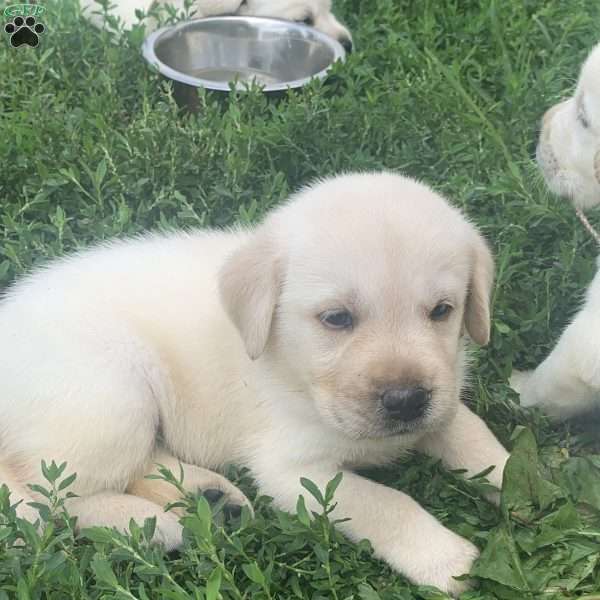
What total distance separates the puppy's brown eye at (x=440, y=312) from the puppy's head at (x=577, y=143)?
5.03 feet

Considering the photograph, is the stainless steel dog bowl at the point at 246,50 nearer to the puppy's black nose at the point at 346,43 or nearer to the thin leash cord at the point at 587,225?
the puppy's black nose at the point at 346,43

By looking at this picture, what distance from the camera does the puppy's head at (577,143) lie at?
459 cm

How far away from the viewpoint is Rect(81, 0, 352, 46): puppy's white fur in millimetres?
6578

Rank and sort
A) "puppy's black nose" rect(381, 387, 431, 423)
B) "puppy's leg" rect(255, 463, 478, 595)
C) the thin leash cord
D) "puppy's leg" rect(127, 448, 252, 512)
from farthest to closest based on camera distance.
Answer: the thin leash cord
"puppy's leg" rect(127, 448, 252, 512)
"puppy's leg" rect(255, 463, 478, 595)
"puppy's black nose" rect(381, 387, 431, 423)

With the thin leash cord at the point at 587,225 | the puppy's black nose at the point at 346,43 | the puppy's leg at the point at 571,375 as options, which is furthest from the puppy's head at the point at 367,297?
the puppy's black nose at the point at 346,43

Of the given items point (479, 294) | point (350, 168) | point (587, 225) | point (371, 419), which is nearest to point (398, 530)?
point (371, 419)

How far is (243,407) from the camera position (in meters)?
Answer: 3.74

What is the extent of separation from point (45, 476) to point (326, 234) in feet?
3.93

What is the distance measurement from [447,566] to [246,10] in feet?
14.7

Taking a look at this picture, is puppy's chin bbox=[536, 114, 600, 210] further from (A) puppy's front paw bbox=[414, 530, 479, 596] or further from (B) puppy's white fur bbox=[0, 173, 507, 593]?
(A) puppy's front paw bbox=[414, 530, 479, 596]

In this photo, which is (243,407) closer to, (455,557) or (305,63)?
(455,557)

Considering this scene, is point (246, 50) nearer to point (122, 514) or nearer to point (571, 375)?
point (571, 375)

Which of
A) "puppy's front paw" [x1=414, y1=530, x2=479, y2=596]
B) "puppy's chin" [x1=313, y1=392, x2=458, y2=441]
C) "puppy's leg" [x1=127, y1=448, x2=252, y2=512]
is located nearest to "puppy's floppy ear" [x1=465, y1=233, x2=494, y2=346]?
"puppy's chin" [x1=313, y1=392, x2=458, y2=441]

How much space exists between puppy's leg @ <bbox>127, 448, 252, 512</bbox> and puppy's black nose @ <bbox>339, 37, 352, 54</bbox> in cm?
369
